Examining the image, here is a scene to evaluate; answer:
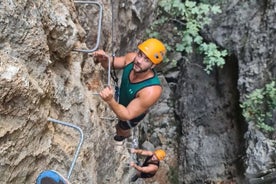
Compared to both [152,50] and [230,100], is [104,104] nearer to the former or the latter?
[152,50]

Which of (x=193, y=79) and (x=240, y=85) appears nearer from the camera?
(x=240, y=85)

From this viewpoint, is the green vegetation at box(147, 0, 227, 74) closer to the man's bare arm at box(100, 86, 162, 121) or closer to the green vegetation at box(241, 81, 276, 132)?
the green vegetation at box(241, 81, 276, 132)

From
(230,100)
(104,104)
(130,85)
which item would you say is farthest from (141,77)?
(230,100)

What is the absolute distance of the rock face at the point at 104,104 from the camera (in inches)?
92.1

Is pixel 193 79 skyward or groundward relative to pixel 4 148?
skyward

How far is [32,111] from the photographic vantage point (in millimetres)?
2457

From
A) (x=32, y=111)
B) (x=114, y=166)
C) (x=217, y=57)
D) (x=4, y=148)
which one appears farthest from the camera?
(x=217, y=57)

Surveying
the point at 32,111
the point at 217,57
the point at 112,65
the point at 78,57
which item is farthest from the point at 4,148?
the point at 217,57

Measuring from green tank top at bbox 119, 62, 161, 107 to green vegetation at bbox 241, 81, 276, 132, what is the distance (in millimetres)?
3488

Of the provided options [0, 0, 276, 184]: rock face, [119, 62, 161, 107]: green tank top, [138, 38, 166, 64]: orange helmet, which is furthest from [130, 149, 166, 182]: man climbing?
[138, 38, 166, 64]: orange helmet

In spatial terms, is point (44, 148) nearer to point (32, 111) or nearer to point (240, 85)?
point (32, 111)

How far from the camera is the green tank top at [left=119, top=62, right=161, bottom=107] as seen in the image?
11.7 ft

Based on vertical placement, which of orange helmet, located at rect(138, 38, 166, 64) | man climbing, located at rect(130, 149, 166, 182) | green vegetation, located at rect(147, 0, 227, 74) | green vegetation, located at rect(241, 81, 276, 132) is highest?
green vegetation, located at rect(147, 0, 227, 74)

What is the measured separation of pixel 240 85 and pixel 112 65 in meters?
4.04
